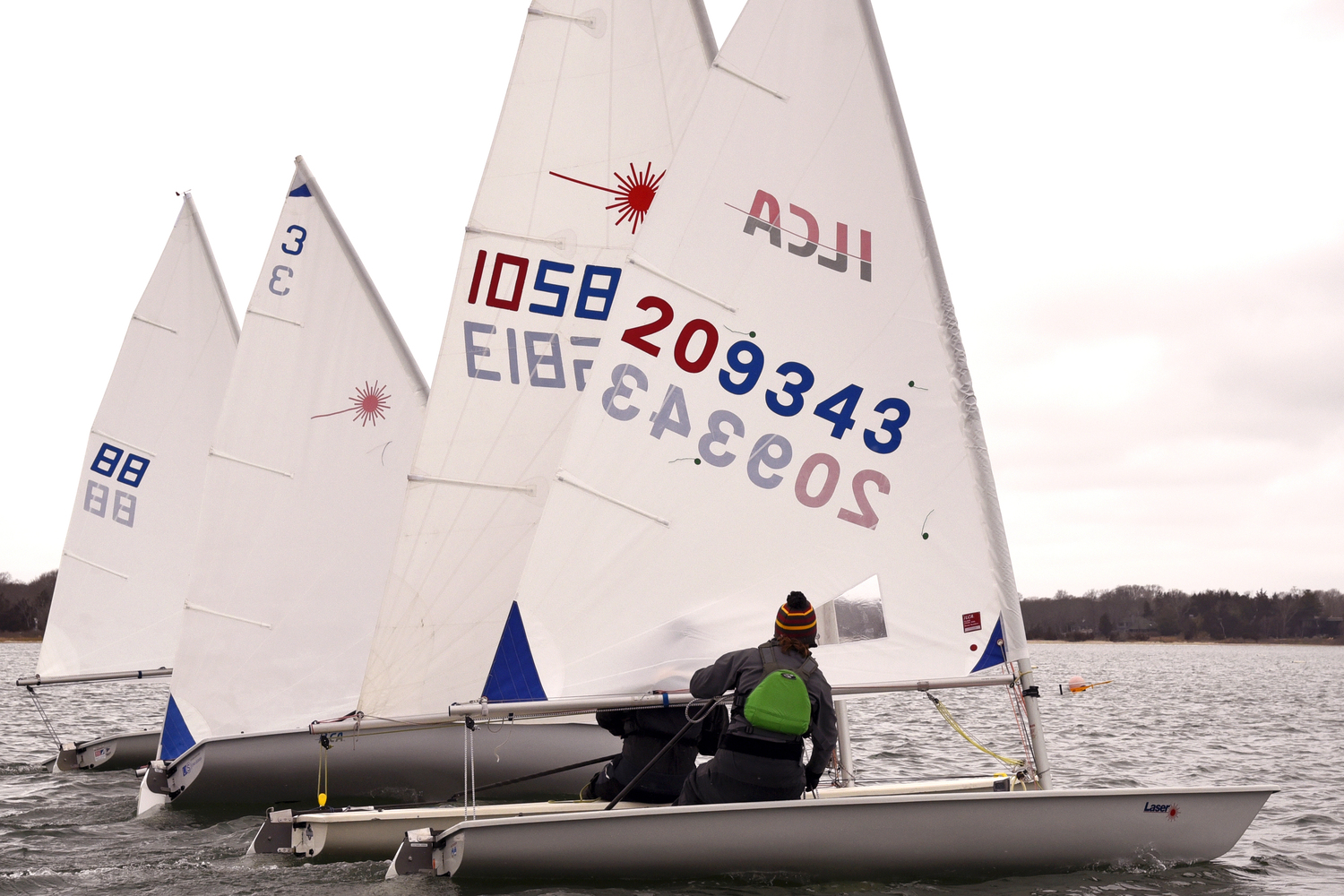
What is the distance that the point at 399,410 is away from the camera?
11.2 meters

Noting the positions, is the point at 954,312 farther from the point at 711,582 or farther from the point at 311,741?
the point at 311,741

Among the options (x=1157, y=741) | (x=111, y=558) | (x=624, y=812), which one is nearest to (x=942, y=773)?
(x=1157, y=741)

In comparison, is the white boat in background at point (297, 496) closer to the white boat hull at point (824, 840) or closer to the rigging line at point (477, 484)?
the rigging line at point (477, 484)

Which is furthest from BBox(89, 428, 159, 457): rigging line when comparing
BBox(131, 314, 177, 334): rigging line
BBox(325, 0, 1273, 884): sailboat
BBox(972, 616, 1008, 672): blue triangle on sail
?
BBox(972, 616, 1008, 672): blue triangle on sail

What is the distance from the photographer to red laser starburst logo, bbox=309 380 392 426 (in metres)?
11.2

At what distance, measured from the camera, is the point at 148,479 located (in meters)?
14.5

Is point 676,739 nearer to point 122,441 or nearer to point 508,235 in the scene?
point 508,235

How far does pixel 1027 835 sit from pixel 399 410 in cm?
705

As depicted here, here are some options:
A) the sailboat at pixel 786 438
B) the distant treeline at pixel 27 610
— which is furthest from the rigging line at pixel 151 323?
the distant treeline at pixel 27 610

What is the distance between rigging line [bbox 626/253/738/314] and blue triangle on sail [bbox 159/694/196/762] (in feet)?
20.9

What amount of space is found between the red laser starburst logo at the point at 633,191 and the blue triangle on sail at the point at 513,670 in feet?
11.4

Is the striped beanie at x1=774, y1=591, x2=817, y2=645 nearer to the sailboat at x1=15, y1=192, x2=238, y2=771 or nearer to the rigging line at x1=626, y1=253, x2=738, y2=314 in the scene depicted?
the rigging line at x1=626, y1=253, x2=738, y2=314

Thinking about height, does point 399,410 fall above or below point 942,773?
above

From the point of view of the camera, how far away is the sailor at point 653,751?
6.82m
